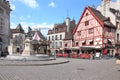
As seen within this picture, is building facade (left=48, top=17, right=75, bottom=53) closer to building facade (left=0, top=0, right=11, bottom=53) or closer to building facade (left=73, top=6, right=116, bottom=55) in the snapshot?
building facade (left=73, top=6, right=116, bottom=55)

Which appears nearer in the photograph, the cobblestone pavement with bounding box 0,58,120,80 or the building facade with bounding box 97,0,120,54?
the cobblestone pavement with bounding box 0,58,120,80

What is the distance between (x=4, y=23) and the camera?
48.0 m

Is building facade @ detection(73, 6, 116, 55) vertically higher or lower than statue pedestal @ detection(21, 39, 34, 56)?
higher

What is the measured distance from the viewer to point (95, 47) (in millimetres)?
42219

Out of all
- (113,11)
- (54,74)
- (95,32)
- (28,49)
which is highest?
(113,11)

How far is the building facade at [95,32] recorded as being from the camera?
41.8 meters

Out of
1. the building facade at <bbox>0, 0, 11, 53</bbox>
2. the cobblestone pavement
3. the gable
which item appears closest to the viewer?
the cobblestone pavement

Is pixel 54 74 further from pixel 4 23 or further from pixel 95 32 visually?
pixel 4 23

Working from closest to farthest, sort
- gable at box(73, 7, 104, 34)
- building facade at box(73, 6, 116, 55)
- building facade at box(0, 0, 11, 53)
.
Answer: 1. building facade at box(73, 6, 116, 55)
2. gable at box(73, 7, 104, 34)
3. building facade at box(0, 0, 11, 53)

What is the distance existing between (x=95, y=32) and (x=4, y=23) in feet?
71.5

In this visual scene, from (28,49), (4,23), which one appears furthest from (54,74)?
(4,23)

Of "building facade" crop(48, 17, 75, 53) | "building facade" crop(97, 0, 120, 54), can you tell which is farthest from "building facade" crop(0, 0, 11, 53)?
"building facade" crop(97, 0, 120, 54)

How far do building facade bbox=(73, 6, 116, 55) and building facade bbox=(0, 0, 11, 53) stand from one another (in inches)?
693

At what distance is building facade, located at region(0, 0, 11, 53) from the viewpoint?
46219 millimetres
